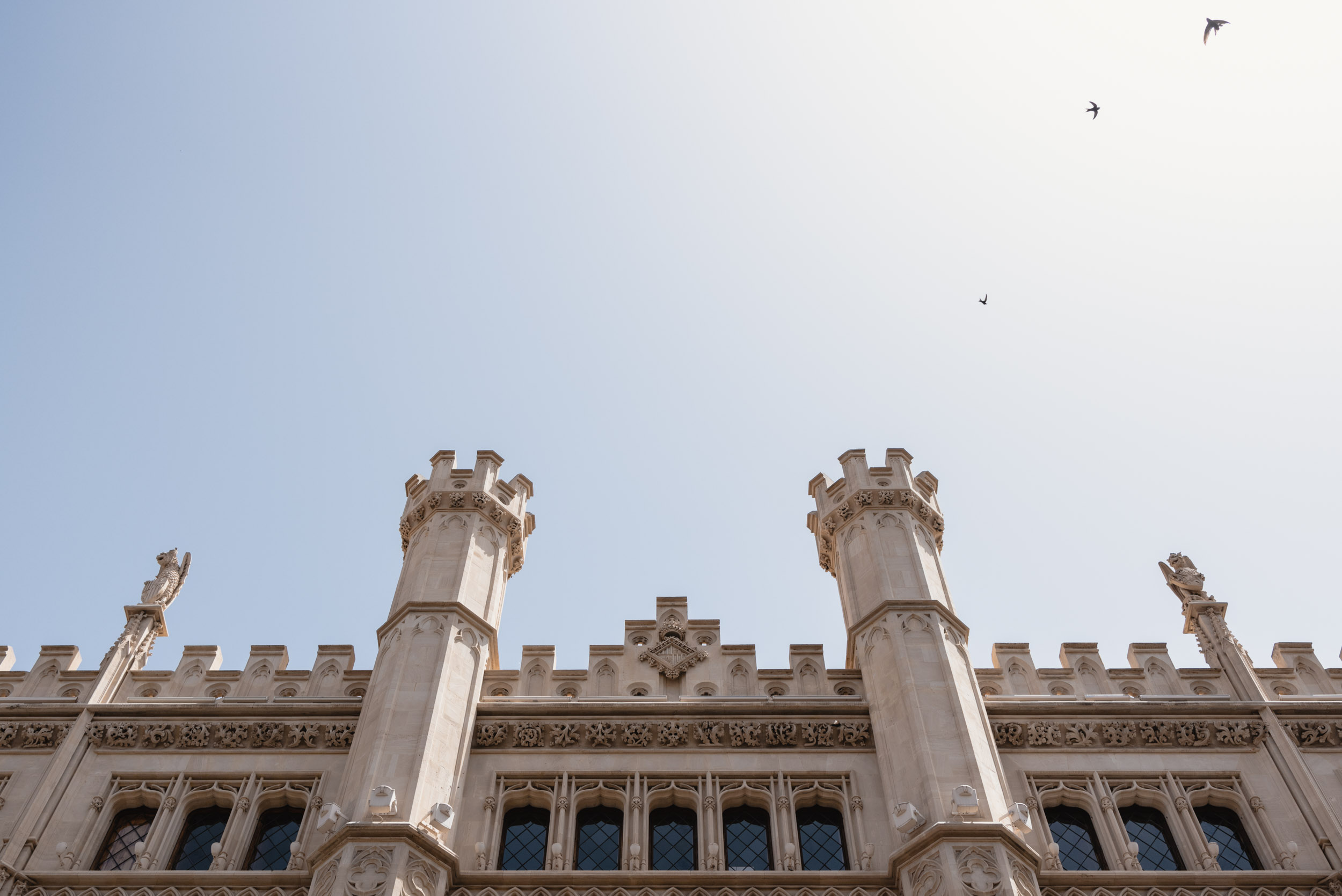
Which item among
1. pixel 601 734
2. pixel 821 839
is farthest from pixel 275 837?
pixel 821 839

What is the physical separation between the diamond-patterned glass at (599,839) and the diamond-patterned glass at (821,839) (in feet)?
8.72

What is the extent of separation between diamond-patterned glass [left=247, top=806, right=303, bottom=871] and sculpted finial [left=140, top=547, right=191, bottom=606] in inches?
228

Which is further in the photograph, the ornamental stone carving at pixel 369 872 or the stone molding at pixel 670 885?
the stone molding at pixel 670 885

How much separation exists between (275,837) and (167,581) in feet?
22.1

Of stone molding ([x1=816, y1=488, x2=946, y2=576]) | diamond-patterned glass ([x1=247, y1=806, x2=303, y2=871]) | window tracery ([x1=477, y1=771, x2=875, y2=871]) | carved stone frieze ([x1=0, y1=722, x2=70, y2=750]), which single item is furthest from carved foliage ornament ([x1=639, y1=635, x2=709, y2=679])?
carved stone frieze ([x1=0, y1=722, x2=70, y2=750])

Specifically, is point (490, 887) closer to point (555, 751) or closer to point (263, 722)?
point (555, 751)

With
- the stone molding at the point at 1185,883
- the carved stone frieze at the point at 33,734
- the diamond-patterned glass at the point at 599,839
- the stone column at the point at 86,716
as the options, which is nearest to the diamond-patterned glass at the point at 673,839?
the diamond-patterned glass at the point at 599,839

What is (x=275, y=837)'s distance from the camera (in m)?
17.1

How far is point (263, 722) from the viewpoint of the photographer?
18.3 meters

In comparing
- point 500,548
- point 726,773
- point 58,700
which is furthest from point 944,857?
point 58,700

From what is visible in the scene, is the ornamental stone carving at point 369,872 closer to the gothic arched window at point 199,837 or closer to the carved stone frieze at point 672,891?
the carved stone frieze at point 672,891

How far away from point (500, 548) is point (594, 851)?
265 inches

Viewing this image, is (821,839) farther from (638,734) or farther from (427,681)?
(427,681)

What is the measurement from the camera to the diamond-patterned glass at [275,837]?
16.6 meters
